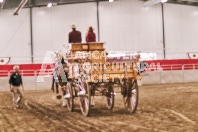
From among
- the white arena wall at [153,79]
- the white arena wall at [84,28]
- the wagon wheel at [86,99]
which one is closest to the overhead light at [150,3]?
the white arena wall at [84,28]

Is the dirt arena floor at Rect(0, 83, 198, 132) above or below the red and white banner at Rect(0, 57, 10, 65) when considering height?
below

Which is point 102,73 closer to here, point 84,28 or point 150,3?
point 84,28

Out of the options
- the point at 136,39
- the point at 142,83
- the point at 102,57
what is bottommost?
the point at 142,83

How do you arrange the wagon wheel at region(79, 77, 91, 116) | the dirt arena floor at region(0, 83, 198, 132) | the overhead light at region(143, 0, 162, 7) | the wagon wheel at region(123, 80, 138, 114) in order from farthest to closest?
the overhead light at region(143, 0, 162, 7)
the wagon wheel at region(123, 80, 138, 114)
the wagon wheel at region(79, 77, 91, 116)
the dirt arena floor at region(0, 83, 198, 132)

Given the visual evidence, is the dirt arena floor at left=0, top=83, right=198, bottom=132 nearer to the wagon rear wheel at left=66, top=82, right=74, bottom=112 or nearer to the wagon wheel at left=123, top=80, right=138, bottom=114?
the wagon wheel at left=123, top=80, right=138, bottom=114

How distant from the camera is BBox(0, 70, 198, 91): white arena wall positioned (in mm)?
23469

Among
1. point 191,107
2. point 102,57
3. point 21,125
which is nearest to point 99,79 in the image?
point 102,57

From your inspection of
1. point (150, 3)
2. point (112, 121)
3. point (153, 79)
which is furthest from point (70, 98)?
point (150, 3)

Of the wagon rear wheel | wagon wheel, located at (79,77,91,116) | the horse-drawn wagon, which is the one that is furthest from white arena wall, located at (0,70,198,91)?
wagon wheel, located at (79,77,91,116)

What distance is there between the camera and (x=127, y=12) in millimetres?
30906

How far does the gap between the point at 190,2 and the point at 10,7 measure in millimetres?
17164

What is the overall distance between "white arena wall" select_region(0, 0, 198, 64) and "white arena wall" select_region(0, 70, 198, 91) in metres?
5.62

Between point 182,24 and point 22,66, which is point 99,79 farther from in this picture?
point 182,24

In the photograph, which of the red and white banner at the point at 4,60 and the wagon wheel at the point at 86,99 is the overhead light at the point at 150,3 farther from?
the wagon wheel at the point at 86,99
